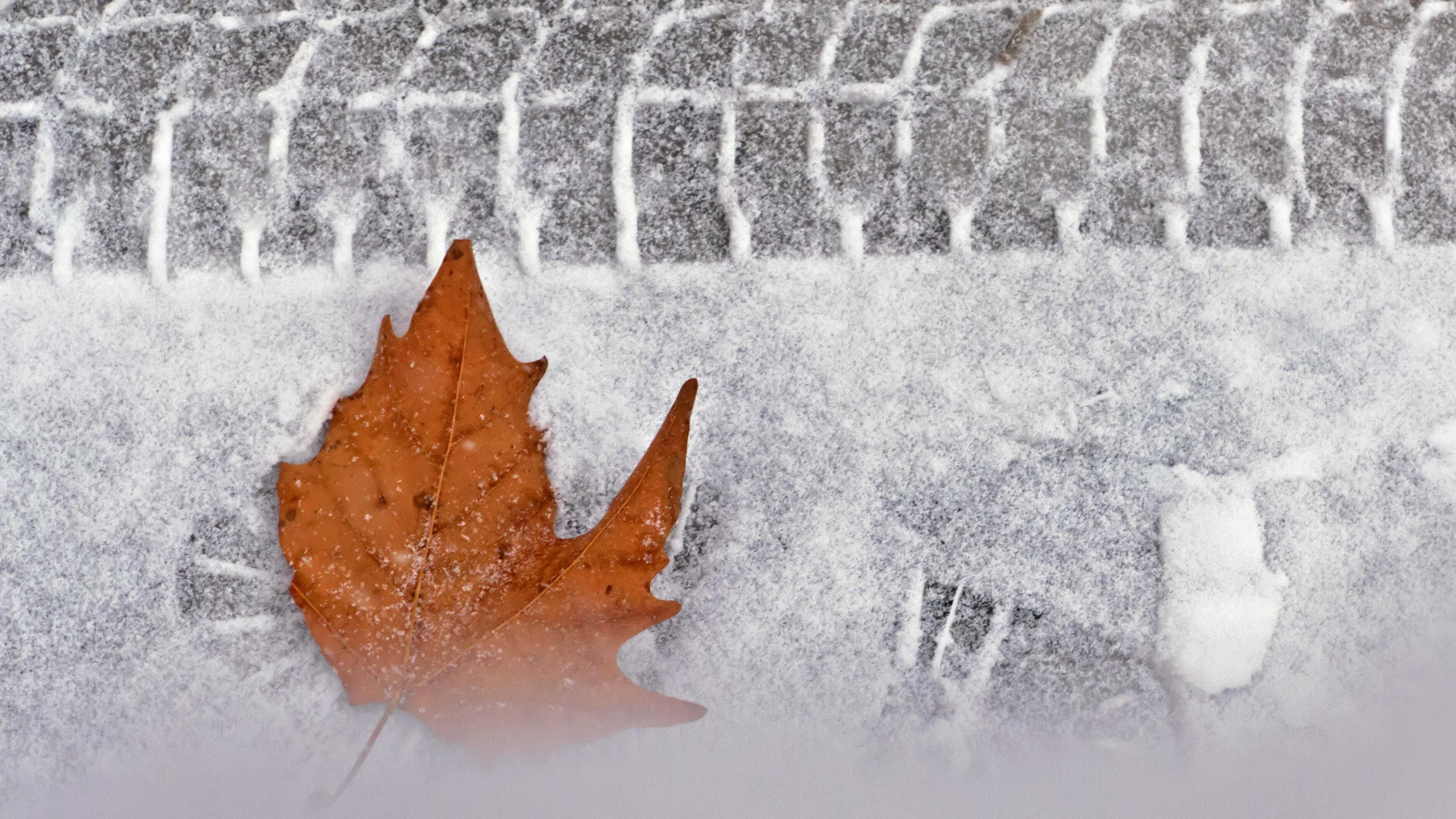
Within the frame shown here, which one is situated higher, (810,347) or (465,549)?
(810,347)

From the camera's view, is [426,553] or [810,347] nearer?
[426,553]

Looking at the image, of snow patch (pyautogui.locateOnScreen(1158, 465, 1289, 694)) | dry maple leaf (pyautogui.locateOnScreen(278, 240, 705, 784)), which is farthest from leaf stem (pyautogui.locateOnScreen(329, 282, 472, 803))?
snow patch (pyautogui.locateOnScreen(1158, 465, 1289, 694))

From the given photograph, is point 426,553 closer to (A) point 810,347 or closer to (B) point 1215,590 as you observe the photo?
(A) point 810,347

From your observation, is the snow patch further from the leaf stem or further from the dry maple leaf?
the leaf stem

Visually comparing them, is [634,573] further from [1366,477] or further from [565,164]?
[1366,477]

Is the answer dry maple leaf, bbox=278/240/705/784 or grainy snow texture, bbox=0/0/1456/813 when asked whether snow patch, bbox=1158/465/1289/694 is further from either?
dry maple leaf, bbox=278/240/705/784

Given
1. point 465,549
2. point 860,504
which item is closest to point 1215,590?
point 860,504

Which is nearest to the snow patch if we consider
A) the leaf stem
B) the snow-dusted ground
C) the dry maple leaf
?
the snow-dusted ground

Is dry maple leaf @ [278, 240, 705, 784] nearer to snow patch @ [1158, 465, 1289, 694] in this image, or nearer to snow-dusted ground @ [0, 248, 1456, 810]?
snow-dusted ground @ [0, 248, 1456, 810]
